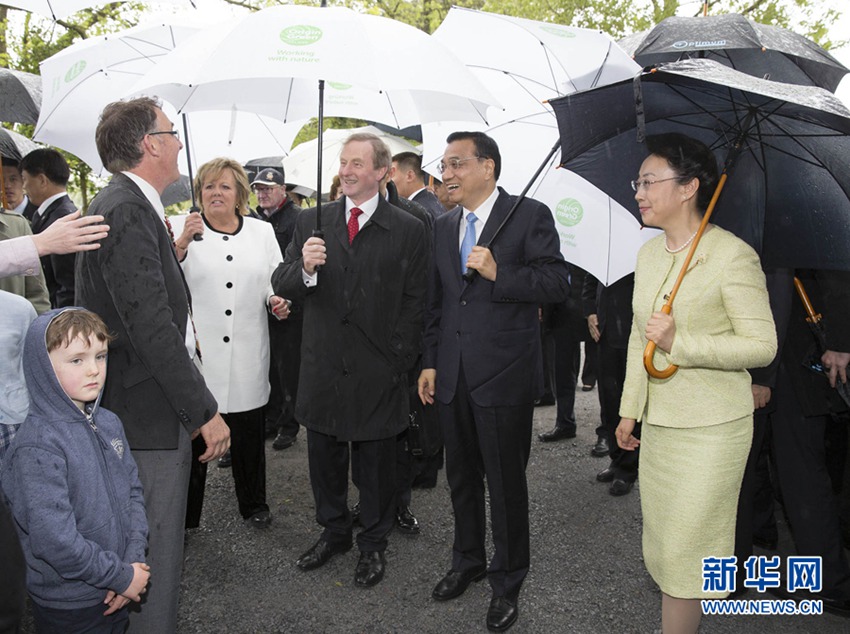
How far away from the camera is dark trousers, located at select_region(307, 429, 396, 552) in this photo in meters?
3.99

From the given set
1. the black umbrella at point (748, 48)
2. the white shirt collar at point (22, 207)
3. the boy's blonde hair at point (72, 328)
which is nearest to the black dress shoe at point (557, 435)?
the black umbrella at point (748, 48)

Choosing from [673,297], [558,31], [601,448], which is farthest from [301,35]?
[601,448]

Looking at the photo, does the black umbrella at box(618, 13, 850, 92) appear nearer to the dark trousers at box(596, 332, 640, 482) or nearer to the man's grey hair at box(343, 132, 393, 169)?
the man's grey hair at box(343, 132, 393, 169)

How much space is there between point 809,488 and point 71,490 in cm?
349

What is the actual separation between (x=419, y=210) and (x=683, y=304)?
245 cm

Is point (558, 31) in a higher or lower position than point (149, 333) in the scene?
higher

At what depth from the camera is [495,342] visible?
3457 millimetres

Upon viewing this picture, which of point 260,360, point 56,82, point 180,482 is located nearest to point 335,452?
point 260,360

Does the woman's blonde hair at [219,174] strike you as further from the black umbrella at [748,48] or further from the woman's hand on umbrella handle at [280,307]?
the black umbrella at [748,48]

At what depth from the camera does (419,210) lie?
485 cm

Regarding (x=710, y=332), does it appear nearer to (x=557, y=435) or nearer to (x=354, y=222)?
(x=354, y=222)

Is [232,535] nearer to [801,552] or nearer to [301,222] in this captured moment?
[301,222]

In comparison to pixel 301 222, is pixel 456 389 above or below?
below

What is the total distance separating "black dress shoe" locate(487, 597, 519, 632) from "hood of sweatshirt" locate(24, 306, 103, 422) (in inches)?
87.0
